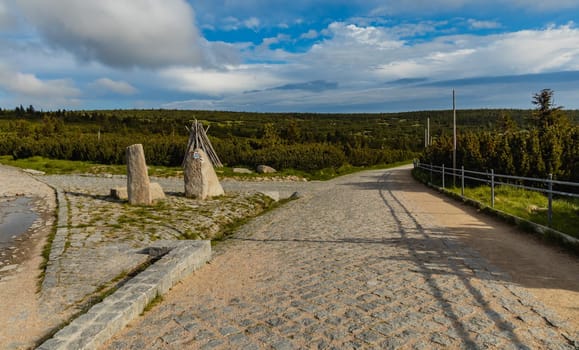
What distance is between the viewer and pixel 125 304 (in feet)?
14.8

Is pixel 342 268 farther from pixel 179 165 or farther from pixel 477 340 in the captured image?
pixel 179 165

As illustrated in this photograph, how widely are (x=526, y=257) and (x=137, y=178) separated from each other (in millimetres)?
10201

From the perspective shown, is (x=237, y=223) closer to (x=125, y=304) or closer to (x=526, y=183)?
(x=125, y=304)

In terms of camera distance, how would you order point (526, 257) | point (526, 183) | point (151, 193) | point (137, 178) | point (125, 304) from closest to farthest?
point (125, 304), point (526, 257), point (137, 178), point (151, 193), point (526, 183)

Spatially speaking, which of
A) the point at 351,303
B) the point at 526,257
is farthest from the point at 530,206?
the point at 351,303

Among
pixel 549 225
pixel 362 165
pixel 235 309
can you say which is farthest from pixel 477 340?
pixel 362 165

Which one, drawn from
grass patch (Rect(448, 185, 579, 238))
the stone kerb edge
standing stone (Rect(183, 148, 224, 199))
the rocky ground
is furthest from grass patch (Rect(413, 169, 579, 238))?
standing stone (Rect(183, 148, 224, 199))

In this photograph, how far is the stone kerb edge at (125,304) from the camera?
378cm

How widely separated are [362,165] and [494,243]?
1666 inches

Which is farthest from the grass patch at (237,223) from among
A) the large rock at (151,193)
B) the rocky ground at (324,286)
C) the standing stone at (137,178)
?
the large rock at (151,193)

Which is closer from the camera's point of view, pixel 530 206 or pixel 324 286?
pixel 324 286

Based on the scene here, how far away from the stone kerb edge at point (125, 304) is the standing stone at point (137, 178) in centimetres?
633

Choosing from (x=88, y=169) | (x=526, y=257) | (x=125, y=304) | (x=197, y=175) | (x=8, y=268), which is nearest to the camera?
(x=125, y=304)

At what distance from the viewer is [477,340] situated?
369 centimetres
